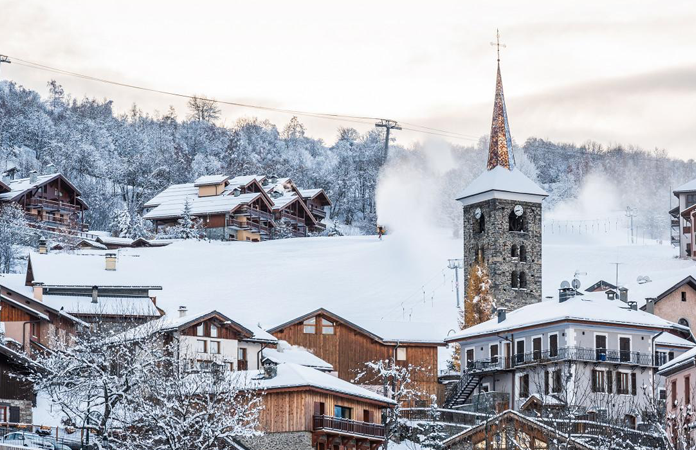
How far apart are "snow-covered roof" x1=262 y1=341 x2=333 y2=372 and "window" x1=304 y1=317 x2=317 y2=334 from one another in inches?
161

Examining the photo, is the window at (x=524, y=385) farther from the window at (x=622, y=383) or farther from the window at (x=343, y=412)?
the window at (x=343, y=412)

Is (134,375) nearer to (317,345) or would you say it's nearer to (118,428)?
(118,428)

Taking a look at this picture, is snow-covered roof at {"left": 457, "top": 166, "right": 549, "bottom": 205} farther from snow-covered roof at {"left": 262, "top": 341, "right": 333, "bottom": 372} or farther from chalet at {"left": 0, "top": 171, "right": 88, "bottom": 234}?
chalet at {"left": 0, "top": 171, "right": 88, "bottom": 234}

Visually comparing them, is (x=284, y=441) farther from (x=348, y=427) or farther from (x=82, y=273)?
(x=82, y=273)

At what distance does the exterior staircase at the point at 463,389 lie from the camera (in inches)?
3182

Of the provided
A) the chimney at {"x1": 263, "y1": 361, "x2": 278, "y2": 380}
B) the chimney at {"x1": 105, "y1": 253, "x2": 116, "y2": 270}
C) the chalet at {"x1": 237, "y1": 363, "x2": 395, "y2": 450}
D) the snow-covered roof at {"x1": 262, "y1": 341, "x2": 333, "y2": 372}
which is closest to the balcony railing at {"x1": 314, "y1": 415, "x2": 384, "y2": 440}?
the chalet at {"x1": 237, "y1": 363, "x2": 395, "y2": 450}

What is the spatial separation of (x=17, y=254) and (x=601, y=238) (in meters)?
63.4

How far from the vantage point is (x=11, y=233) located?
12888cm

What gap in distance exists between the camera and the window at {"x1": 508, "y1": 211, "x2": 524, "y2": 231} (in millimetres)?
108125

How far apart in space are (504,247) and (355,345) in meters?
23.4

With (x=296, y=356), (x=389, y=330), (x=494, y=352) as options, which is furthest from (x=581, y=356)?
(x=389, y=330)

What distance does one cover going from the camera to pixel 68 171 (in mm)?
190500

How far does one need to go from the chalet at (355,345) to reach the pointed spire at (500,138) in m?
28.3

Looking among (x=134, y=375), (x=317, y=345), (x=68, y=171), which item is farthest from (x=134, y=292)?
(x=68, y=171)
